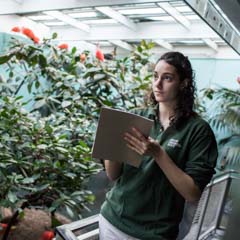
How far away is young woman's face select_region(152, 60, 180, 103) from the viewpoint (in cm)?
111

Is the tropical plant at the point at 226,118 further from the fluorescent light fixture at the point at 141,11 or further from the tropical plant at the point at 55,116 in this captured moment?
the fluorescent light fixture at the point at 141,11

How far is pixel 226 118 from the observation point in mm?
2928

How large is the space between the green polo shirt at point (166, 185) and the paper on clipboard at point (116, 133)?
75 mm

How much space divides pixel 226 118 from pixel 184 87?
1944mm

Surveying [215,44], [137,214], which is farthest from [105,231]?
[215,44]

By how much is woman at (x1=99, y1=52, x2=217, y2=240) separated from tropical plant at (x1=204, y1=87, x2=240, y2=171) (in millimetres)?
1607

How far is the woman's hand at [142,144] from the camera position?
0.99 meters

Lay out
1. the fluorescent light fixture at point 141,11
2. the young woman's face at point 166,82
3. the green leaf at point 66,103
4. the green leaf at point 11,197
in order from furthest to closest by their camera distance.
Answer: the fluorescent light fixture at point 141,11, the green leaf at point 66,103, the green leaf at point 11,197, the young woman's face at point 166,82

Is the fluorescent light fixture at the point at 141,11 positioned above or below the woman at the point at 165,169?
above

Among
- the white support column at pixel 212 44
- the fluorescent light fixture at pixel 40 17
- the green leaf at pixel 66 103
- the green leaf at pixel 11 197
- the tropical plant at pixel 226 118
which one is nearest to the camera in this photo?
the green leaf at pixel 11 197

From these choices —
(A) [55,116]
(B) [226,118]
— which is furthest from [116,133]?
(B) [226,118]

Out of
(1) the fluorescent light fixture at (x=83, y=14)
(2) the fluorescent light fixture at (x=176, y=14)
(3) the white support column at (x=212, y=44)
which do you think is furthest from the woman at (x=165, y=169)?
(3) the white support column at (x=212, y=44)

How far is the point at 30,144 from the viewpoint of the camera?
176 centimetres

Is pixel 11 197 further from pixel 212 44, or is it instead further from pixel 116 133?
pixel 212 44
